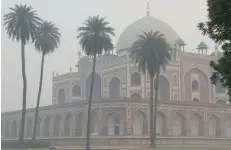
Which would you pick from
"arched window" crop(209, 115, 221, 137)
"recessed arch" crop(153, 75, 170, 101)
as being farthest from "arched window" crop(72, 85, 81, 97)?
"arched window" crop(209, 115, 221, 137)

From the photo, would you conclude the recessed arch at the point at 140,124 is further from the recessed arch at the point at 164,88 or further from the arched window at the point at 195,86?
the arched window at the point at 195,86

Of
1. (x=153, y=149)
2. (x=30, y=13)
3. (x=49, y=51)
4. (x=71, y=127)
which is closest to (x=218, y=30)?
(x=153, y=149)

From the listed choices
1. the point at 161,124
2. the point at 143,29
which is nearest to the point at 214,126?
the point at 161,124

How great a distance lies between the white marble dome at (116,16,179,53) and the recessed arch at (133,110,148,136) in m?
13.6

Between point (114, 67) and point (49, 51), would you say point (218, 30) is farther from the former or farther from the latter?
point (114, 67)

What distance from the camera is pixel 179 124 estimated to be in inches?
1966

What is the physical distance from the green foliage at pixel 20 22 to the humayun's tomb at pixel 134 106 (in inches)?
479

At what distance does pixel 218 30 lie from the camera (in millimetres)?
13781

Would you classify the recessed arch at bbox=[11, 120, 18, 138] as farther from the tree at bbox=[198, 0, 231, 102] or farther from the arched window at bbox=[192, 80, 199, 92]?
the tree at bbox=[198, 0, 231, 102]

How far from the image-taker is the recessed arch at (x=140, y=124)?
47656 millimetres

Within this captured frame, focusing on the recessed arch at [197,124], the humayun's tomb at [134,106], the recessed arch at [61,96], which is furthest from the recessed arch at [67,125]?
the recessed arch at [61,96]

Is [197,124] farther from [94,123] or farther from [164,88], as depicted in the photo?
[94,123]

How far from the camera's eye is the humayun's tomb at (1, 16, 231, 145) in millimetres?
46969

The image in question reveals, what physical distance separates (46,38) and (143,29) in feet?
65.0
